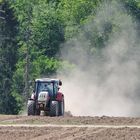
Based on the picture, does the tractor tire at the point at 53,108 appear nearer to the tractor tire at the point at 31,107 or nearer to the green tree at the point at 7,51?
the tractor tire at the point at 31,107

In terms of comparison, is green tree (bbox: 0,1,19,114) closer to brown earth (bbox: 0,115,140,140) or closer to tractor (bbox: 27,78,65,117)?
tractor (bbox: 27,78,65,117)

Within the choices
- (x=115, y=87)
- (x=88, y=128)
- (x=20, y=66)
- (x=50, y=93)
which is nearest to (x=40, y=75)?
(x=20, y=66)

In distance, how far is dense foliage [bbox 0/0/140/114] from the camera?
75.4m

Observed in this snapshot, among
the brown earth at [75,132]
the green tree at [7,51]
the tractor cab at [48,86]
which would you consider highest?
the green tree at [7,51]

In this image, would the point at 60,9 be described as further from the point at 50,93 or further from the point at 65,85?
the point at 50,93

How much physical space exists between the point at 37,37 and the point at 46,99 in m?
41.9

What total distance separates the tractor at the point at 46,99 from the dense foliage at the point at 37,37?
2911 centimetres

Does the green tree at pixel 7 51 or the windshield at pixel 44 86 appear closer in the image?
the windshield at pixel 44 86

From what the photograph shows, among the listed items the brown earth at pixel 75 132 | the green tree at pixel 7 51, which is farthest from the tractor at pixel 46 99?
the green tree at pixel 7 51

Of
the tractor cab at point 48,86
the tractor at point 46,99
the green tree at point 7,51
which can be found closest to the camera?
the tractor at point 46,99

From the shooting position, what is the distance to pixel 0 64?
255ft

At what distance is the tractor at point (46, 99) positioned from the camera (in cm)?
4206

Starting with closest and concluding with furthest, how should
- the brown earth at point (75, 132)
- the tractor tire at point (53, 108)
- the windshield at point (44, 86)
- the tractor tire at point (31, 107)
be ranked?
the brown earth at point (75, 132) → the tractor tire at point (53, 108) → the tractor tire at point (31, 107) → the windshield at point (44, 86)

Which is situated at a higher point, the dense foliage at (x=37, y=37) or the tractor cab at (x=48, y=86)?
the dense foliage at (x=37, y=37)
